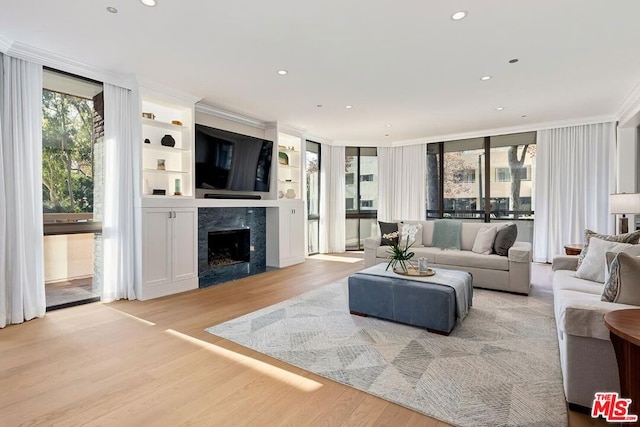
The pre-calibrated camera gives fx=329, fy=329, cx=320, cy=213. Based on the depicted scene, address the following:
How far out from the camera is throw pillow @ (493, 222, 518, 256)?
4.52m

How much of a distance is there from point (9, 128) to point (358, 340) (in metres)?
3.85

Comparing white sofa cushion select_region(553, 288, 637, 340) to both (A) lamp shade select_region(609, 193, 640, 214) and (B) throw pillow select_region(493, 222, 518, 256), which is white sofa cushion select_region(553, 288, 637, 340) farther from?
(A) lamp shade select_region(609, 193, 640, 214)

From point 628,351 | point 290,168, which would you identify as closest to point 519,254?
point 628,351

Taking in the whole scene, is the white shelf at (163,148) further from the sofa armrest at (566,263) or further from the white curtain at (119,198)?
the sofa armrest at (566,263)

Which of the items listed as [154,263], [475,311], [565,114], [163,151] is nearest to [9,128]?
[163,151]

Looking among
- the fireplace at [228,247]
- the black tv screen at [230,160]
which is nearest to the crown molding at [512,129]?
the black tv screen at [230,160]

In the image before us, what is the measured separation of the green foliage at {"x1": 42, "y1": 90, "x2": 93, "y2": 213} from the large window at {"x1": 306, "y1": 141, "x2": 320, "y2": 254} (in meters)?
4.43

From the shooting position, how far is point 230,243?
18.8 ft

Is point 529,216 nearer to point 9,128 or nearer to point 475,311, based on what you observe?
point 475,311

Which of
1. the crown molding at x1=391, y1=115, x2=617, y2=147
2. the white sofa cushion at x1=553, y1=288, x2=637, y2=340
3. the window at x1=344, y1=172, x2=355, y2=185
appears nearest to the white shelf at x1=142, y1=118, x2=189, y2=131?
the window at x1=344, y1=172, x2=355, y2=185

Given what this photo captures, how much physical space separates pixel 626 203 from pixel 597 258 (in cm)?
170

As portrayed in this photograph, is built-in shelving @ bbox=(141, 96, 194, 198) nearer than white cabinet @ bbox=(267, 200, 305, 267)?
Yes

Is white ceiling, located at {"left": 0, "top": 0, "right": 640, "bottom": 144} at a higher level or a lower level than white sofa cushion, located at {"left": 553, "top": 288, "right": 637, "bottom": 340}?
higher

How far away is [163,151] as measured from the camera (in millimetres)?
4555
